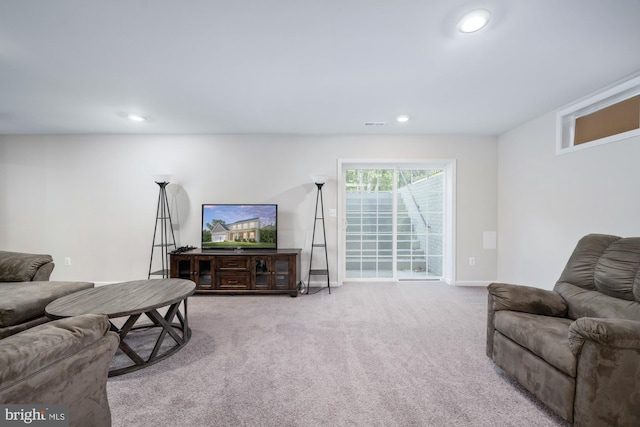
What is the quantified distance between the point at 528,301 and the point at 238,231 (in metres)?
3.51

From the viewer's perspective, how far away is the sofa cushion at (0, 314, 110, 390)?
94 centimetres

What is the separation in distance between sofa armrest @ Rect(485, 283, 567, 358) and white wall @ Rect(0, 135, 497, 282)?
2344mm

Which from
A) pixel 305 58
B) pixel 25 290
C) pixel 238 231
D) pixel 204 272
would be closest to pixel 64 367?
pixel 25 290

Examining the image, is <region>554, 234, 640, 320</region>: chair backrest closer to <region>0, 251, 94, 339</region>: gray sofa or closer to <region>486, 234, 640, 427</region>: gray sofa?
<region>486, 234, 640, 427</region>: gray sofa

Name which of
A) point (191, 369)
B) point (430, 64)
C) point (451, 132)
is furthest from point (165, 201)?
point (451, 132)

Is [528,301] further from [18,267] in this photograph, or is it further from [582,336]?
[18,267]

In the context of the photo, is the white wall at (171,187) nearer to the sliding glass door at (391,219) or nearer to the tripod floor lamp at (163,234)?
the tripod floor lamp at (163,234)

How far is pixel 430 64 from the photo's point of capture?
7.20ft

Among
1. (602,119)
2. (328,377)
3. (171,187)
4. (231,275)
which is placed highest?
(602,119)

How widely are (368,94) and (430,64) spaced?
0.70 m

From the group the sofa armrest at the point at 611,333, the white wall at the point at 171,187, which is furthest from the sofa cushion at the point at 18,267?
the sofa armrest at the point at 611,333

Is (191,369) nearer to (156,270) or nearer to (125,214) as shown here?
(156,270)

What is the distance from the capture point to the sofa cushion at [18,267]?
2.67m

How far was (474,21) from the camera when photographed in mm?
1681
